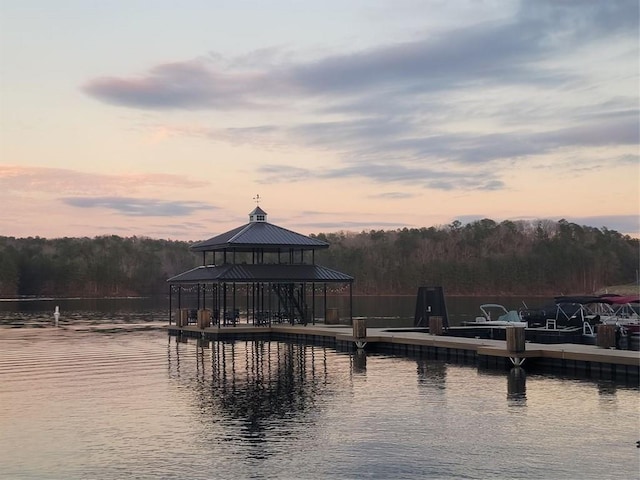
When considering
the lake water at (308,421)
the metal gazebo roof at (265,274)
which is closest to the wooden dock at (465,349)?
the lake water at (308,421)

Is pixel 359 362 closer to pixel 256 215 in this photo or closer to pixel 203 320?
pixel 203 320

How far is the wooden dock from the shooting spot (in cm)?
2953

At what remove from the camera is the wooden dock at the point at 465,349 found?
96.9ft

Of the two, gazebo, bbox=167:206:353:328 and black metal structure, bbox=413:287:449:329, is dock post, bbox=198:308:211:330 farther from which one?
black metal structure, bbox=413:287:449:329

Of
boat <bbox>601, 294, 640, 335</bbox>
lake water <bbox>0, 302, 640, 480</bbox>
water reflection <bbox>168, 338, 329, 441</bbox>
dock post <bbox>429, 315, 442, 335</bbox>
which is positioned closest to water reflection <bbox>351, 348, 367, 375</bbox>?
lake water <bbox>0, 302, 640, 480</bbox>

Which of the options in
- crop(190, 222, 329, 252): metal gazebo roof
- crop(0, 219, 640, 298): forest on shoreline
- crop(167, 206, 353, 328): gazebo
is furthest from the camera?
crop(0, 219, 640, 298): forest on shoreline

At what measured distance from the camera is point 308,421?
69.6ft

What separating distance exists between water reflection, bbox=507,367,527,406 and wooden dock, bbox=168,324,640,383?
112 centimetres

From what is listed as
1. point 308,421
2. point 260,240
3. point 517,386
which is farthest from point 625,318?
point 308,421

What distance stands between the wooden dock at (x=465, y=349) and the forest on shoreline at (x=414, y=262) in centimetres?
10508

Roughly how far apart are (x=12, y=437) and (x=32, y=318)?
5670cm

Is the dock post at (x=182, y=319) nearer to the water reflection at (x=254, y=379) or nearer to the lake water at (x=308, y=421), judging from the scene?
the water reflection at (x=254, y=379)

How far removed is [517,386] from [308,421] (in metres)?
9.17

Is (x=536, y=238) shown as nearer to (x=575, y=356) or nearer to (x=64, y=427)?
(x=575, y=356)
